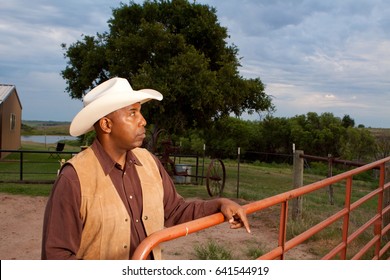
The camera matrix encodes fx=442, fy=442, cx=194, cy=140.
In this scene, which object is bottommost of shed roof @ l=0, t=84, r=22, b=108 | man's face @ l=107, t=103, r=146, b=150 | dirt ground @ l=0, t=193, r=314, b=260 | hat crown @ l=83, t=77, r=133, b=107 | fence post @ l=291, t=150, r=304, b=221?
dirt ground @ l=0, t=193, r=314, b=260

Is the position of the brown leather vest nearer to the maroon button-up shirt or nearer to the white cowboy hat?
the maroon button-up shirt

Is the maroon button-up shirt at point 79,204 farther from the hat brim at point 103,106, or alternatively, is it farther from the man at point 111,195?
the hat brim at point 103,106

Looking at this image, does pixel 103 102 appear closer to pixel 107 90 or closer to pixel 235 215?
pixel 107 90

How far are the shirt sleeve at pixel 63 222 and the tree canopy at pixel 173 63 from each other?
12957mm

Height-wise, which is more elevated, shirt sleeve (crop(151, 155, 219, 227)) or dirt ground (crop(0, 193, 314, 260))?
shirt sleeve (crop(151, 155, 219, 227))

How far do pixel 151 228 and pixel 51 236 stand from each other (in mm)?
501

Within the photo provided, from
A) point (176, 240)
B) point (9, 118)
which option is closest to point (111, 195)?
point (176, 240)

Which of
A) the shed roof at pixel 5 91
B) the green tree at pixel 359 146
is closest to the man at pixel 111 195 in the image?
the shed roof at pixel 5 91

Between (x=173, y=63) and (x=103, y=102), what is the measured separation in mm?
13895

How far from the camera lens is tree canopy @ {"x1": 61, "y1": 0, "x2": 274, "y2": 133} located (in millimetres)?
15406

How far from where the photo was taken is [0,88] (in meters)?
24.1

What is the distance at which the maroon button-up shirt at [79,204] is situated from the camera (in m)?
1.90

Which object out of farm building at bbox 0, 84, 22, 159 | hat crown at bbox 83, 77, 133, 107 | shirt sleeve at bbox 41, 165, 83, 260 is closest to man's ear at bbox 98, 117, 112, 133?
hat crown at bbox 83, 77, 133, 107
